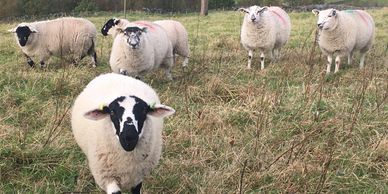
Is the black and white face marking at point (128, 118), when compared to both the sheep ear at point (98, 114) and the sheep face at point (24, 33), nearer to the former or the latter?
the sheep ear at point (98, 114)

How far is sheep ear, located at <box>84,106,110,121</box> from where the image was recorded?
2885mm

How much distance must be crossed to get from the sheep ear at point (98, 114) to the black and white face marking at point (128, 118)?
0.07ft

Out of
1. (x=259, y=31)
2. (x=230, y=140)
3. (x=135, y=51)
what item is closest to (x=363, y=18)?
(x=259, y=31)

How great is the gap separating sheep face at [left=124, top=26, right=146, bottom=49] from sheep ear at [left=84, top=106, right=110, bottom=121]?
3.45m

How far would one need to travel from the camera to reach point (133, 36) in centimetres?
635

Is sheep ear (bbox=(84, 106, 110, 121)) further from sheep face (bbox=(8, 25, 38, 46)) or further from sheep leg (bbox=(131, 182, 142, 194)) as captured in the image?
sheep face (bbox=(8, 25, 38, 46))

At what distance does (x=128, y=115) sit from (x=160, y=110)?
0.88 ft

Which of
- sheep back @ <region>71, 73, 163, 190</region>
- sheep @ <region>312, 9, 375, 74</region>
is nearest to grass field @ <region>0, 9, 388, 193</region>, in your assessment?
sheep back @ <region>71, 73, 163, 190</region>

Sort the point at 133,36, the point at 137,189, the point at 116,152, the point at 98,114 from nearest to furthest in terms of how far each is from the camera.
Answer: the point at 98,114, the point at 116,152, the point at 137,189, the point at 133,36

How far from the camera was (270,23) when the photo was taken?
27.7 feet

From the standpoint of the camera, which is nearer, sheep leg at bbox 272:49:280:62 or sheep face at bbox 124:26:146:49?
sheep face at bbox 124:26:146:49

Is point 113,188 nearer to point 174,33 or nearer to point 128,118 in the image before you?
point 128,118

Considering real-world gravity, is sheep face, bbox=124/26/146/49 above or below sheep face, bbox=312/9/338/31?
below

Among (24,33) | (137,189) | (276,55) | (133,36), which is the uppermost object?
(133,36)
